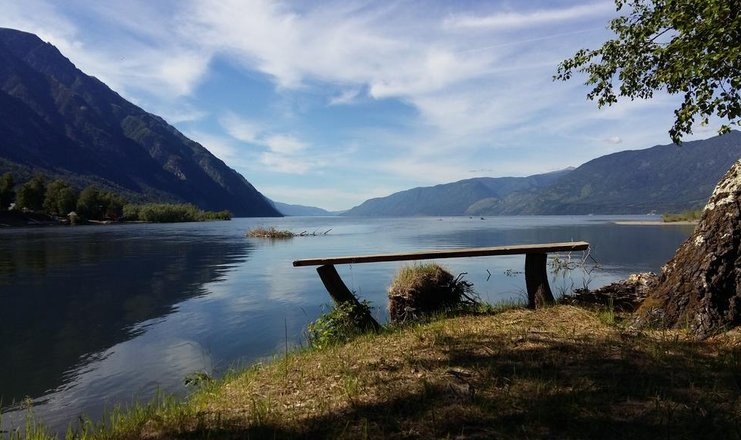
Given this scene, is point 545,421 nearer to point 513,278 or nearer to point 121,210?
point 513,278

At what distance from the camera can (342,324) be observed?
33.1ft

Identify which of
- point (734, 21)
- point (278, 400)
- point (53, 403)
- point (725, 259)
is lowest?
point (53, 403)

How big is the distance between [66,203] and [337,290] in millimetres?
153353

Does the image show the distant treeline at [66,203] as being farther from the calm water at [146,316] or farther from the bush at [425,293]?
the bush at [425,293]

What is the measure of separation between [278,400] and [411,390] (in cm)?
168

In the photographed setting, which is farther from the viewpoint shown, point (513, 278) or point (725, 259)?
point (513, 278)

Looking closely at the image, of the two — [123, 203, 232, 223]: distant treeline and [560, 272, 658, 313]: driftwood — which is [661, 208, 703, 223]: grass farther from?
A: [123, 203, 232, 223]: distant treeline

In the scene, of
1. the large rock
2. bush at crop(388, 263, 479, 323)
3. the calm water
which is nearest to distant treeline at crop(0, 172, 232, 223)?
the calm water

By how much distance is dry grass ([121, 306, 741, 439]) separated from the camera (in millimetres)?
4449

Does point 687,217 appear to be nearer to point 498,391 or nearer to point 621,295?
point 621,295

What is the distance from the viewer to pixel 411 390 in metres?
5.53

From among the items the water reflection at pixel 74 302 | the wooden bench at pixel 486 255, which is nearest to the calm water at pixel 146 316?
the water reflection at pixel 74 302

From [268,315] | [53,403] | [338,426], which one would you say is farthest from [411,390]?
[268,315]

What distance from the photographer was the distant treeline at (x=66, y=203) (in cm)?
12756
